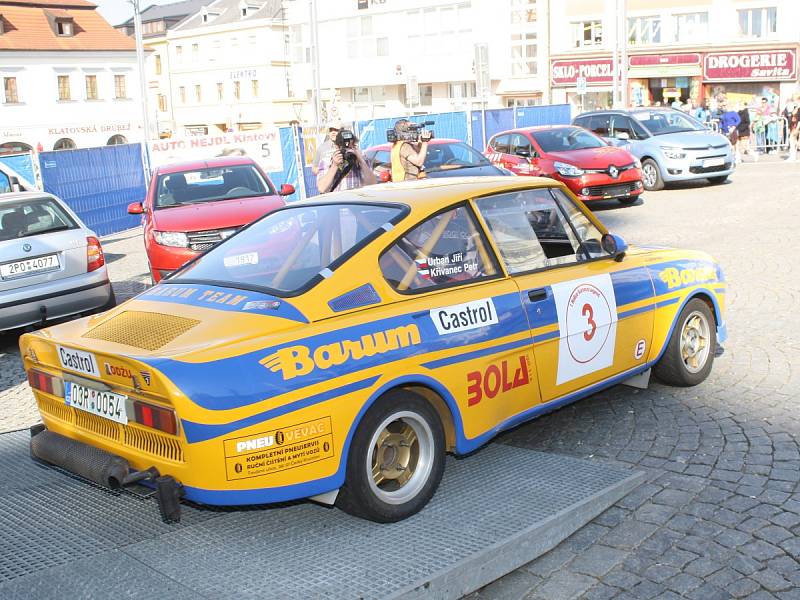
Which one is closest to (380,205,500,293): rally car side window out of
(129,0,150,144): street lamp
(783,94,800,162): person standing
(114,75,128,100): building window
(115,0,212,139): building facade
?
(783,94,800,162): person standing

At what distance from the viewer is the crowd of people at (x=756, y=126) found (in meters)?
26.8

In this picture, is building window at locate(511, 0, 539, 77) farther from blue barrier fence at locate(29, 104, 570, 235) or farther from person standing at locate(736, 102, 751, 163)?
blue barrier fence at locate(29, 104, 570, 235)

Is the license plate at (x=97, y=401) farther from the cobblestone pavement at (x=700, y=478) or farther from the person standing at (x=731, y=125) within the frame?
the person standing at (x=731, y=125)

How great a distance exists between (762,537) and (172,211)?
347 inches

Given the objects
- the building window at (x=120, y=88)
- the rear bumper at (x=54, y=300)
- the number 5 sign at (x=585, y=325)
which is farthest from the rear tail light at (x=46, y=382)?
the building window at (x=120, y=88)

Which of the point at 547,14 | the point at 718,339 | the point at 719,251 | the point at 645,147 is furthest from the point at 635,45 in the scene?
the point at 718,339

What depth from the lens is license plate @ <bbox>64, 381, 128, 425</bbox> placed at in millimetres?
4438

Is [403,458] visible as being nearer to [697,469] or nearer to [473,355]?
[473,355]

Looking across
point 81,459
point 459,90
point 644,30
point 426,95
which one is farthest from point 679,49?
point 81,459

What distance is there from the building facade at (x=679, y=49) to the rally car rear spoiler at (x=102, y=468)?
41168 millimetres

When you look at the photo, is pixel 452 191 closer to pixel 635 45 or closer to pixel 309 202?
pixel 309 202

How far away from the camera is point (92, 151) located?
2147 cm

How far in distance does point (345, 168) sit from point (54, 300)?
3357 millimetres

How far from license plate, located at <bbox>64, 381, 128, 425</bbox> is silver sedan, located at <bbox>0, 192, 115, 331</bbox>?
4.94 metres
